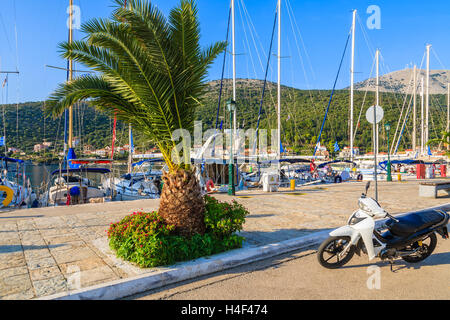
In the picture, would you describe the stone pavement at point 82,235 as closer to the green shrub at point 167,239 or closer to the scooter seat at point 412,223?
the green shrub at point 167,239

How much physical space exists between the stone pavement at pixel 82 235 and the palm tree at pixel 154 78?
4.48 feet

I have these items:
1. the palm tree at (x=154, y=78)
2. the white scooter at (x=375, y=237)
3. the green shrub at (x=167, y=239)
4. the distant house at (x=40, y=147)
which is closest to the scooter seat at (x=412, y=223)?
the white scooter at (x=375, y=237)

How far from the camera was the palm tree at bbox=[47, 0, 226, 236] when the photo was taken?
5289 mm

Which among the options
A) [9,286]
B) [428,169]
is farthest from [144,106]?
[428,169]

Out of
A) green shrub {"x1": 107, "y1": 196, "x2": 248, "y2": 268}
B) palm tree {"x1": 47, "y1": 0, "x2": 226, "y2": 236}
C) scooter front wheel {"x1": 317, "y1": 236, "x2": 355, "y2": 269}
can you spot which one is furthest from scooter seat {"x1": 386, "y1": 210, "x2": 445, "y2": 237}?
palm tree {"x1": 47, "y1": 0, "x2": 226, "y2": 236}

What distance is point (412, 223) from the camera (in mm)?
4969

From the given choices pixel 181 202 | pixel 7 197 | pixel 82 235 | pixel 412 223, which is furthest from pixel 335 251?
pixel 7 197

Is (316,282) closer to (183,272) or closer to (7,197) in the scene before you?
(183,272)

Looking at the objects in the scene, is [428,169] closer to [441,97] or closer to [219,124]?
[219,124]

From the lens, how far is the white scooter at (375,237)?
4.76 m

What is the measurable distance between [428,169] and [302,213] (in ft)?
79.6

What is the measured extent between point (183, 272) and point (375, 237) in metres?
3.12

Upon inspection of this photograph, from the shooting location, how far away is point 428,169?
89.9 ft

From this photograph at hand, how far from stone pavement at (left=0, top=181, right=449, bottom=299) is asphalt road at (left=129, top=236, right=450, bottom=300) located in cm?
85
